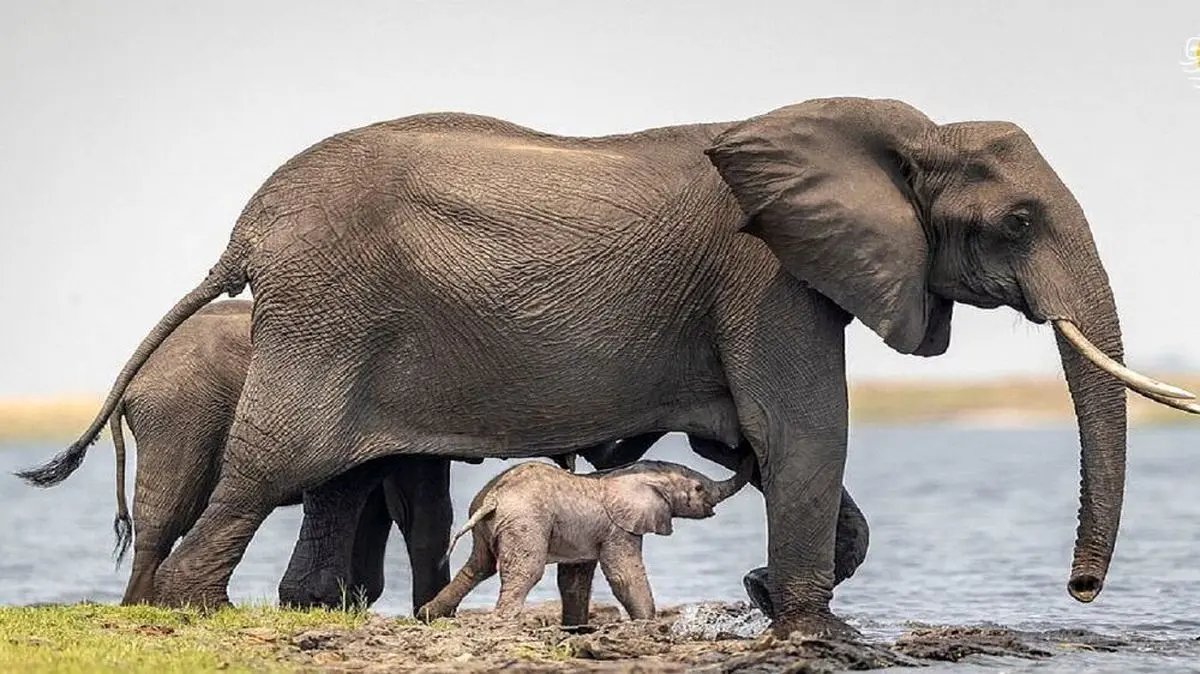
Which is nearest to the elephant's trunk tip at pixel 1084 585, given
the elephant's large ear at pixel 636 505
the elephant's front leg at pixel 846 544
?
the elephant's front leg at pixel 846 544

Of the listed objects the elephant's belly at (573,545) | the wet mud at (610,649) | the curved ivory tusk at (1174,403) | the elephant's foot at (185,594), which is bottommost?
the wet mud at (610,649)

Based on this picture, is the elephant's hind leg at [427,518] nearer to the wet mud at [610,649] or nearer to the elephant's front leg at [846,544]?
the wet mud at [610,649]

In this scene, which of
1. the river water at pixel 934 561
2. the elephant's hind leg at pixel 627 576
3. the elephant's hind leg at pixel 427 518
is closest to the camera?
the elephant's hind leg at pixel 627 576

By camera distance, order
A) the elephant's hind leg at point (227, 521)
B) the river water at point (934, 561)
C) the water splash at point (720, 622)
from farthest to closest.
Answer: the river water at point (934, 561) → the elephant's hind leg at point (227, 521) → the water splash at point (720, 622)

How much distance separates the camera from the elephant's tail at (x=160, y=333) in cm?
1516

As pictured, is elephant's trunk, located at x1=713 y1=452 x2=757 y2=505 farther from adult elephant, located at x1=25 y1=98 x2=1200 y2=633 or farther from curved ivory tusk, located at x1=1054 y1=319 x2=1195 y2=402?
curved ivory tusk, located at x1=1054 y1=319 x2=1195 y2=402

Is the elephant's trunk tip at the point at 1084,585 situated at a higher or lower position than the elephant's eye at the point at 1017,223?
lower

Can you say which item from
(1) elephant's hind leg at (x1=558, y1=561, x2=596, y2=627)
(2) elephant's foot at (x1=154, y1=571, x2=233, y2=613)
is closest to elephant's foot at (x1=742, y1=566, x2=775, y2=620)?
(1) elephant's hind leg at (x1=558, y1=561, x2=596, y2=627)

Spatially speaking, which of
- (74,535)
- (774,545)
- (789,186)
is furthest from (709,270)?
(74,535)

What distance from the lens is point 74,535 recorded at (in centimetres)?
3884

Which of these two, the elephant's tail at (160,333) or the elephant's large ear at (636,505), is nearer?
the elephant's large ear at (636,505)

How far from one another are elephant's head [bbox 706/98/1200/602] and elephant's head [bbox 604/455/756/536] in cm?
138

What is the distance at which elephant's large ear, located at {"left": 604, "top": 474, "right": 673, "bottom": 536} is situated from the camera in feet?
47.8

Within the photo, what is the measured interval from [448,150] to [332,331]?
4.09ft
